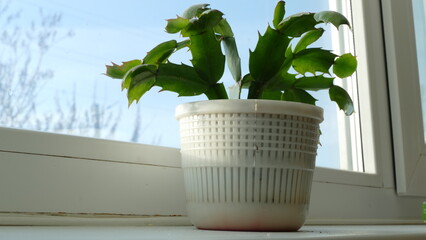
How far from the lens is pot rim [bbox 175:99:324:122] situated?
734 mm

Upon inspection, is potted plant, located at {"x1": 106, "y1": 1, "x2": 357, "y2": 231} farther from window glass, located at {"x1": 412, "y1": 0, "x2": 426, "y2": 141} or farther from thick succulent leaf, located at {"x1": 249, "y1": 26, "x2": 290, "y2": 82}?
window glass, located at {"x1": 412, "y1": 0, "x2": 426, "y2": 141}

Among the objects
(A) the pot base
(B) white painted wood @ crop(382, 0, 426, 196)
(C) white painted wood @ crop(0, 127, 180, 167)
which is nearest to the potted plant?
(A) the pot base

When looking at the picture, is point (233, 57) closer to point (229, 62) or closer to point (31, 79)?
point (229, 62)

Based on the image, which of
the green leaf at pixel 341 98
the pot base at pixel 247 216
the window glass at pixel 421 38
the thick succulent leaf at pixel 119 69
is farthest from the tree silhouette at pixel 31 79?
the window glass at pixel 421 38

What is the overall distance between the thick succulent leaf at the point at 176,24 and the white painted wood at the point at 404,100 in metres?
0.78

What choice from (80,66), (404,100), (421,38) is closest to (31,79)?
(80,66)

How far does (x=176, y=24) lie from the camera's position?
29.5 inches

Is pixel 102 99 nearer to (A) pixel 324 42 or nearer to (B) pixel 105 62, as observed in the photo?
(B) pixel 105 62

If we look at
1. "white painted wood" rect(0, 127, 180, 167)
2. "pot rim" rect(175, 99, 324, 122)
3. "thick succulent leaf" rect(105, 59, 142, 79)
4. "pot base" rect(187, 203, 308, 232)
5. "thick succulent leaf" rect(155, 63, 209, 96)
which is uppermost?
"thick succulent leaf" rect(105, 59, 142, 79)

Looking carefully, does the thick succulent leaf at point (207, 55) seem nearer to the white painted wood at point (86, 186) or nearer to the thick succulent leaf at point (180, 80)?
the thick succulent leaf at point (180, 80)

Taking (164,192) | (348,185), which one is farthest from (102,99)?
(348,185)

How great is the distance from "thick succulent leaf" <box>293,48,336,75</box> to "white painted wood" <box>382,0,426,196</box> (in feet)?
1.97

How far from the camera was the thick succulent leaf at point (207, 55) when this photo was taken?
0.78 metres

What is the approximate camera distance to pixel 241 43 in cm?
116
